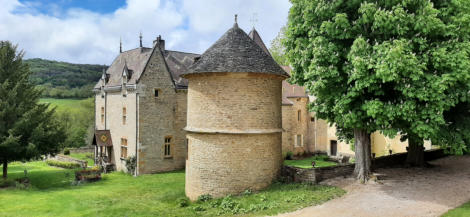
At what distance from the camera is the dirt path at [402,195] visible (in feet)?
39.1

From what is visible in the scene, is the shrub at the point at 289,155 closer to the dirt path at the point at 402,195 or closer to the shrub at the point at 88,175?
the dirt path at the point at 402,195

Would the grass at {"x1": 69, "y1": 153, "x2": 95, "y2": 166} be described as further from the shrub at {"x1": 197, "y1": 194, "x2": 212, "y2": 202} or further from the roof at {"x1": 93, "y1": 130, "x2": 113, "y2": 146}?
the shrub at {"x1": 197, "y1": 194, "x2": 212, "y2": 202}

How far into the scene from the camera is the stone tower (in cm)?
1564

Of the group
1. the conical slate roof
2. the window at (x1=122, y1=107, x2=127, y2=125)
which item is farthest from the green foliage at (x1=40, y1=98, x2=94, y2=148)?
the conical slate roof

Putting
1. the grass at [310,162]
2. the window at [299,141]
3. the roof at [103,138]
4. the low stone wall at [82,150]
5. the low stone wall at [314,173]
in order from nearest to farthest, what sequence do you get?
the low stone wall at [314,173], the roof at [103,138], the grass at [310,162], the window at [299,141], the low stone wall at [82,150]

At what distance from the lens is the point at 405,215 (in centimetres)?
1147

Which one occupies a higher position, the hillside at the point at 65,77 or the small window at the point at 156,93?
the hillside at the point at 65,77

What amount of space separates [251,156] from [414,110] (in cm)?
735

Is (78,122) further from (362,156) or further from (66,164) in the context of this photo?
(362,156)

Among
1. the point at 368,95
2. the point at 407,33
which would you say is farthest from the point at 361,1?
the point at 368,95

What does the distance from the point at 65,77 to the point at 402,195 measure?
114350 mm

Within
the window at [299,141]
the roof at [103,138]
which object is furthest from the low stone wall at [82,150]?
the window at [299,141]

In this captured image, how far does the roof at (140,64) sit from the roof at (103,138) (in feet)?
14.6

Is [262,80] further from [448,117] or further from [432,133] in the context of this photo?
[448,117]
